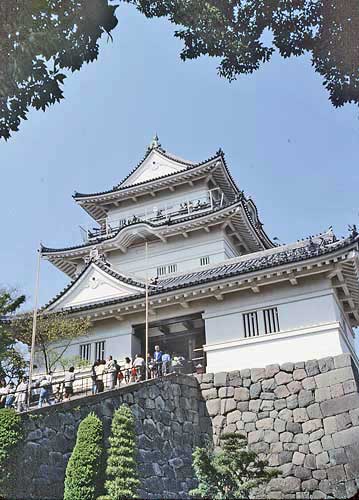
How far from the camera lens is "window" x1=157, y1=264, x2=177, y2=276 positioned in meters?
24.8

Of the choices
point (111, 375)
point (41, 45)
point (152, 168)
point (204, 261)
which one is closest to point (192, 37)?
point (41, 45)

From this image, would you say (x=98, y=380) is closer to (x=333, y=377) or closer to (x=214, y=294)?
(x=214, y=294)

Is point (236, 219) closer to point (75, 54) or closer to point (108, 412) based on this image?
point (108, 412)

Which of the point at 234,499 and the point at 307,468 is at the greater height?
the point at 307,468

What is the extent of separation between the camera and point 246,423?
15.5 meters

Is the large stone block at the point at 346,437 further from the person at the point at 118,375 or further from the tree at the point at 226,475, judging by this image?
the person at the point at 118,375

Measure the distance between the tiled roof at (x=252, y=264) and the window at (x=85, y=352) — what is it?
1.33 meters

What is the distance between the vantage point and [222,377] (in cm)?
1641

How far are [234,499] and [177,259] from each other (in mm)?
15086

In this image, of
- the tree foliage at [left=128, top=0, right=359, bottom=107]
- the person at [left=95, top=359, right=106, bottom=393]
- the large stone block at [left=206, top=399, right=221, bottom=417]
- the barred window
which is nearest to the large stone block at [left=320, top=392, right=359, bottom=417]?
the large stone block at [left=206, top=399, right=221, bottom=417]

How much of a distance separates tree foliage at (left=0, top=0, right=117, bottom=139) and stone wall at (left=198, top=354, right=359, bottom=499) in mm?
11067

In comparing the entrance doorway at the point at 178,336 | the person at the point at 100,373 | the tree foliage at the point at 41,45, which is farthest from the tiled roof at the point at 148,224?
the tree foliage at the point at 41,45

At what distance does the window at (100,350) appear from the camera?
735 inches

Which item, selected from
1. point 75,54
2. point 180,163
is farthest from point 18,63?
point 180,163
